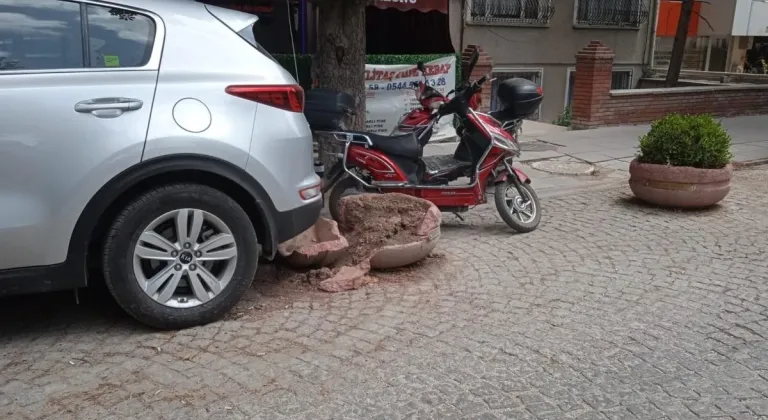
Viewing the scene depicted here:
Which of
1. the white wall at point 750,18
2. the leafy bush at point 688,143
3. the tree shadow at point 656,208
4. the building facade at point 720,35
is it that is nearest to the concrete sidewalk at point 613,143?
the tree shadow at point 656,208

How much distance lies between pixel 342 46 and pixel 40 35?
345 centimetres

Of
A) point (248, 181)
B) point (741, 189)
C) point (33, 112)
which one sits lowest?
point (741, 189)

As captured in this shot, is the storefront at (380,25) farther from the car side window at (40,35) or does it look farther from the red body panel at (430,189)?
the car side window at (40,35)

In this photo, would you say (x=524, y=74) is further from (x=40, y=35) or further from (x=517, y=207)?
(x=40, y=35)

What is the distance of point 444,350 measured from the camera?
3.88 meters

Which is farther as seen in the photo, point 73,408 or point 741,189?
point 741,189

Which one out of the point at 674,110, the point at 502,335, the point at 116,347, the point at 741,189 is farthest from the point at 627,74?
the point at 116,347

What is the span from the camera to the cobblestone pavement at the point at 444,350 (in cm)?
332

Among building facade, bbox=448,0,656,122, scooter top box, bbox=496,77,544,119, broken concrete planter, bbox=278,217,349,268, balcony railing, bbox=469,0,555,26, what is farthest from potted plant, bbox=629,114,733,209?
balcony railing, bbox=469,0,555,26

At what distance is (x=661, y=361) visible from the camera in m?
3.81

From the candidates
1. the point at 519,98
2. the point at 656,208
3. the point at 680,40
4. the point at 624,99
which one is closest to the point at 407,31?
the point at 624,99

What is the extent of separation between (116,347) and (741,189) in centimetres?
728

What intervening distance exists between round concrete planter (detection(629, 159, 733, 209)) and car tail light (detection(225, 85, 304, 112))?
421 cm

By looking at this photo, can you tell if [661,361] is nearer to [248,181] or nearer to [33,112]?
[248,181]
